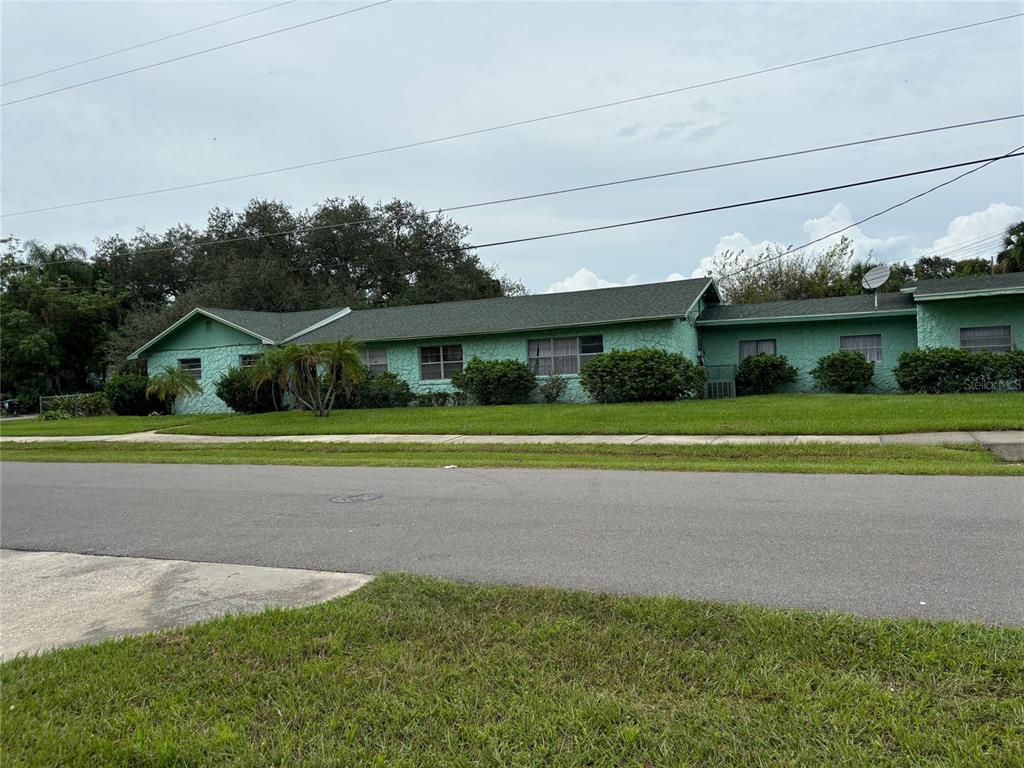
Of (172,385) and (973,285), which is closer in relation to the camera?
(973,285)

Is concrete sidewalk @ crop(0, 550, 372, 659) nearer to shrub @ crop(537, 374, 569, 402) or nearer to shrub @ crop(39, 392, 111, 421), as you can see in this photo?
shrub @ crop(537, 374, 569, 402)

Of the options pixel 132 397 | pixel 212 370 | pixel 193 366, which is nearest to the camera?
pixel 212 370

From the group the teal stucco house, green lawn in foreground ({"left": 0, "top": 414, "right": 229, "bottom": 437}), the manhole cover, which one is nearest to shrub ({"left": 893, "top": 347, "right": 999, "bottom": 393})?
the teal stucco house

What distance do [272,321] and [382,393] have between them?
317 inches

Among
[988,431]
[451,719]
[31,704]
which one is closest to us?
[451,719]

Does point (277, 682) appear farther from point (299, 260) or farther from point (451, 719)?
point (299, 260)

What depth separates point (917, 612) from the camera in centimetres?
442

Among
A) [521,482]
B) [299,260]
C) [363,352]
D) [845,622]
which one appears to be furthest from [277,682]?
[299,260]

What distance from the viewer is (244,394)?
26531mm

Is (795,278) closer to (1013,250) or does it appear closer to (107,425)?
(1013,250)

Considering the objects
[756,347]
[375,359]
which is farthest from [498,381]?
[756,347]

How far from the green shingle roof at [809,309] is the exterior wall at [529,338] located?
180 centimetres

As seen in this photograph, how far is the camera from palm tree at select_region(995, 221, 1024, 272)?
115 feet

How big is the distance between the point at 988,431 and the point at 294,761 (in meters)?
14.2
